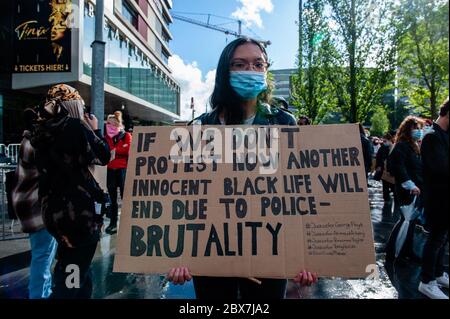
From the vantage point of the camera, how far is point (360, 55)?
2504mm

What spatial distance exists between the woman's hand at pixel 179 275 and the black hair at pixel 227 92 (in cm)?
83

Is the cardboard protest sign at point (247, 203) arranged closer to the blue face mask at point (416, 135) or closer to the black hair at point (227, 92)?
the black hair at point (227, 92)

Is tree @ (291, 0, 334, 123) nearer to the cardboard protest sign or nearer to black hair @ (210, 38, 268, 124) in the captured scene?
black hair @ (210, 38, 268, 124)

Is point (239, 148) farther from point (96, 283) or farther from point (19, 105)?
point (19, 105)

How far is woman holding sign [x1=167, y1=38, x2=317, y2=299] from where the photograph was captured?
1.68 m

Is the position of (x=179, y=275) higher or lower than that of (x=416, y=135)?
lower

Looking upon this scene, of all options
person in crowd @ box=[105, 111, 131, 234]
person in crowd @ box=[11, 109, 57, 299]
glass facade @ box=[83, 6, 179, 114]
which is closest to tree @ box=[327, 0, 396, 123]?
glass facade @ box=[83, 6, 179, 114]

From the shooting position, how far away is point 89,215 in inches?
90.0

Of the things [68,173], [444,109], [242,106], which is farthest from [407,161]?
[68,173]

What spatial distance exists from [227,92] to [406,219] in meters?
2.12

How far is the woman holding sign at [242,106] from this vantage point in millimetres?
1683

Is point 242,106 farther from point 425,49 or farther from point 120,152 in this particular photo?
point 120,152
